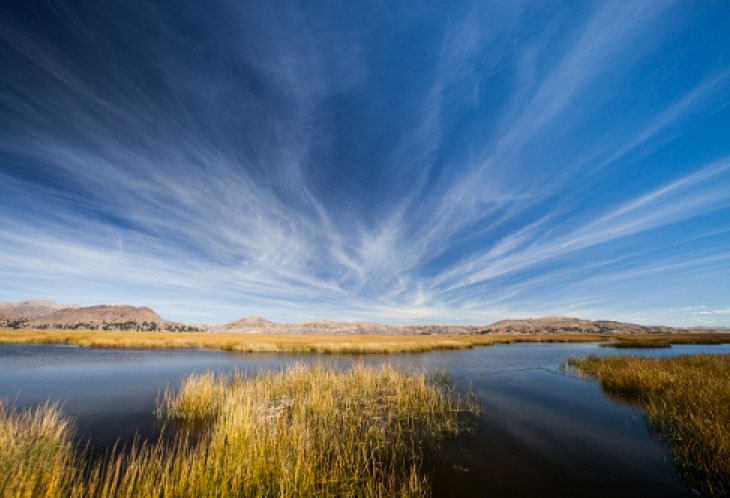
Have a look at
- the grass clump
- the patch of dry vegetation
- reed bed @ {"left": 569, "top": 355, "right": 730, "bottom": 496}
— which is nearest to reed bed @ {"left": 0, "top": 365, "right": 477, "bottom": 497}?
the grass clump

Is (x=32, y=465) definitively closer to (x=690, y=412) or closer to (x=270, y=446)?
(x=270, y=446)

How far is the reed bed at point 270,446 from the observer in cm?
546

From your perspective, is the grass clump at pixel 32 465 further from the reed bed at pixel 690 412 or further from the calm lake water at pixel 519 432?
the reed bed at pixel 690 412

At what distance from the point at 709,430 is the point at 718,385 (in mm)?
7356

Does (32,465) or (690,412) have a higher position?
(32,465)

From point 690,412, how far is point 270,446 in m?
15.1

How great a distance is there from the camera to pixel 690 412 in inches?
412

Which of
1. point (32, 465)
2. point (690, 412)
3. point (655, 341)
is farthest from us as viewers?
point (655, 341)

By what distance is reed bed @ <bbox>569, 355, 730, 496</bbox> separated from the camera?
7.80 metres

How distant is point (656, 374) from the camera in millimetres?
17656

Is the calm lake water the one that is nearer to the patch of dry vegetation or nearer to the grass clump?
the grass clump

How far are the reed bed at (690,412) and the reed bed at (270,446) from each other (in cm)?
681

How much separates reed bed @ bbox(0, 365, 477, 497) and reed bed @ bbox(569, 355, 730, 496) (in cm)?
681

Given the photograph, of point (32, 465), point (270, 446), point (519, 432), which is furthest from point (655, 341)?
point (32, 465)
